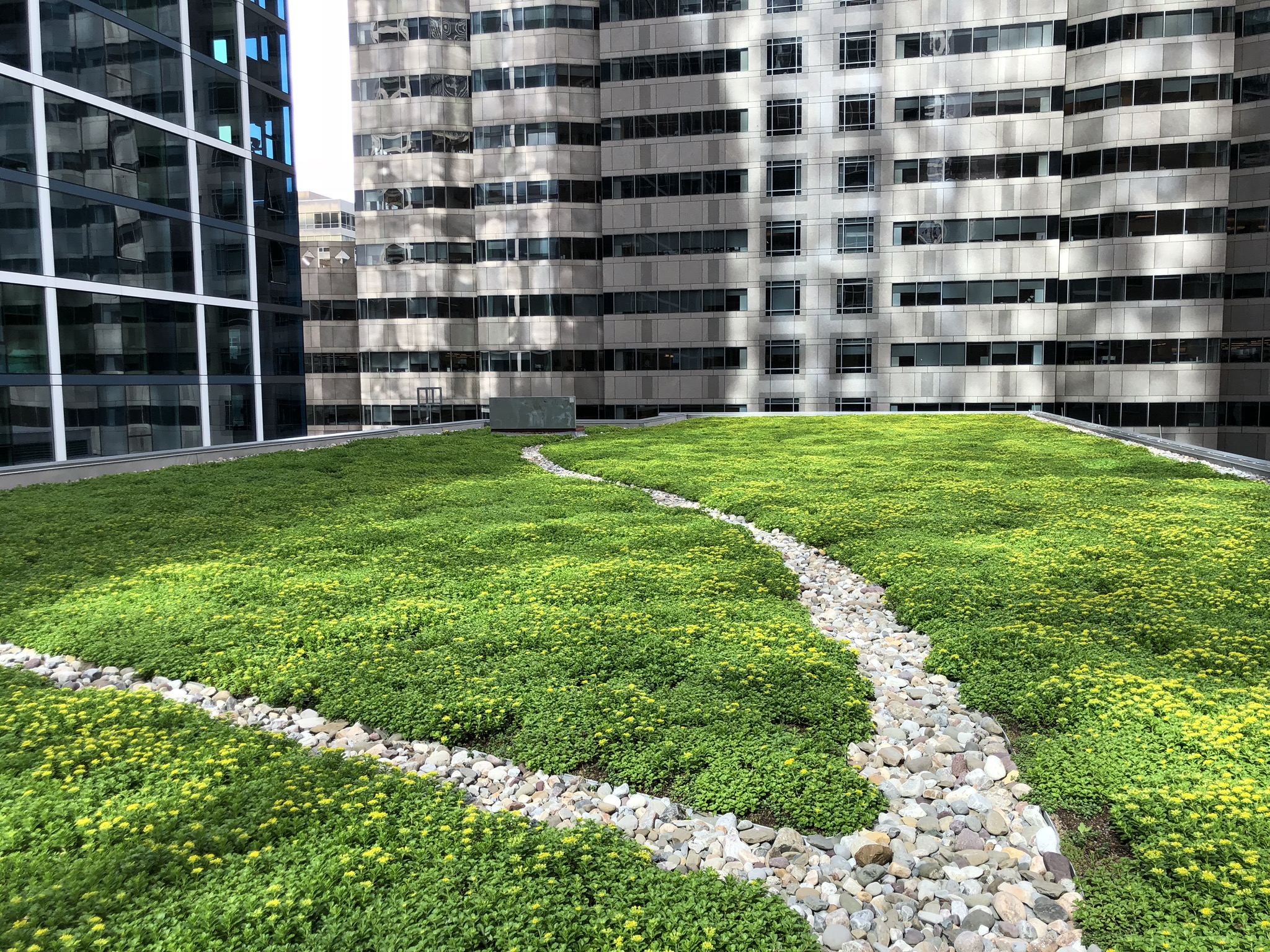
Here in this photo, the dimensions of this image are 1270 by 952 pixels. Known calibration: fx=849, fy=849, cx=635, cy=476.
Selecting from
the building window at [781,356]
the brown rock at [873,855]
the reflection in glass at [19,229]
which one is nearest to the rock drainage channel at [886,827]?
the brown rock at [873,855]

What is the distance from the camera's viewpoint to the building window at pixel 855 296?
67.2 metres

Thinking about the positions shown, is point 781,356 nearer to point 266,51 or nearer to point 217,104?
point 266,51

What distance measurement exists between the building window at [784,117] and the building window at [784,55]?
232 cm

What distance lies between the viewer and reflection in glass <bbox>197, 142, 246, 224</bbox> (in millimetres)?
45969

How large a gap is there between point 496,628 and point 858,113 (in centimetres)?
6462

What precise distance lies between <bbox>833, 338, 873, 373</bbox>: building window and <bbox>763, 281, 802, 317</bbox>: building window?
4.49m

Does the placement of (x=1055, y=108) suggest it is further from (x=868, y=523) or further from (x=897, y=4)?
(x=868, y=523)

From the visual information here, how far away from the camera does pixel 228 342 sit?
156 feet

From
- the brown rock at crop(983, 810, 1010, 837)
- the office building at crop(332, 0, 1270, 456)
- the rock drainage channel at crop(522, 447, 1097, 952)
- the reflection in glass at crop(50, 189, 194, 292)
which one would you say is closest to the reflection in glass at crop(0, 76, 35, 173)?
the reflection in glass at crop(50, 189, 194, 292)

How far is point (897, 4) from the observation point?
64812 millimetres

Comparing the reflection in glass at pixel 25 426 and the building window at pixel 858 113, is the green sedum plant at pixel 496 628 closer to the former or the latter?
the reflection in glass at pixel 25 426

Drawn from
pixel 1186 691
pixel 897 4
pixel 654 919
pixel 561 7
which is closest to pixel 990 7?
pixel 897 4

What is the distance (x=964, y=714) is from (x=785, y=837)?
140 inches

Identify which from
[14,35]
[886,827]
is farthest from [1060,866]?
[14,35]
